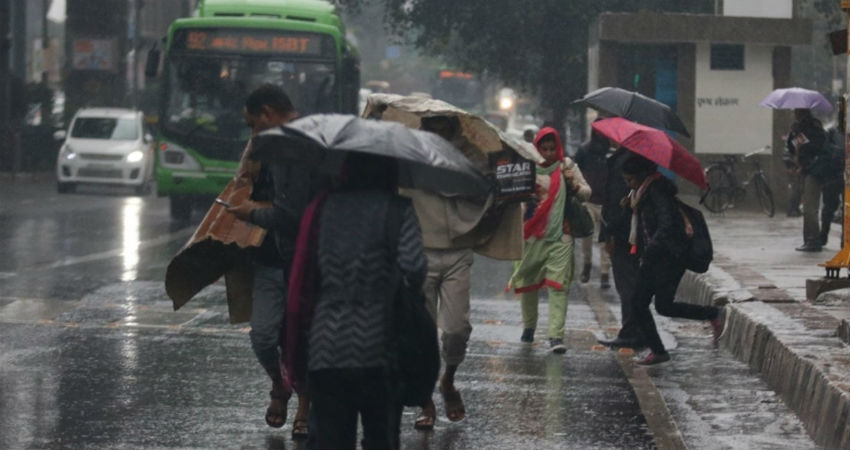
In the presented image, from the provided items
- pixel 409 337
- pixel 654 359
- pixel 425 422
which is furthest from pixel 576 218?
pixel 409 337

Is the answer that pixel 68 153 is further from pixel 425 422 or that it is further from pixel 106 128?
pixel 425 422

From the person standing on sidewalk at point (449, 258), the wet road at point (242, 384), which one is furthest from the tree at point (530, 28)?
the person standing on sidewalk at point (449, 258)

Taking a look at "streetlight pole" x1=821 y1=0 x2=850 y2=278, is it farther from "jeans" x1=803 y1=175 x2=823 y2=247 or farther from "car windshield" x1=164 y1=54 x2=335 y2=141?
"car windshield" x1=164 y1=54 x2=335 y2=141

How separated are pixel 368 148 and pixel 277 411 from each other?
2.83 m

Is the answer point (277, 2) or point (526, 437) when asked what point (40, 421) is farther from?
point (277, 2)

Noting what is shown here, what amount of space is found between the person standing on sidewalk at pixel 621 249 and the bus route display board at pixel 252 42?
1157 centimetres

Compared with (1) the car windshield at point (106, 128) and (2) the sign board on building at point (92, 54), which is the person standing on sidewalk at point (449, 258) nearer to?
(1) the car windshield at point (106, 128)

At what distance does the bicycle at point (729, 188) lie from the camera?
84.1 feet

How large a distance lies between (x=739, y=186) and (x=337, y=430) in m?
21.5

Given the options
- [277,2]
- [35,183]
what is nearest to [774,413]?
[277,2]

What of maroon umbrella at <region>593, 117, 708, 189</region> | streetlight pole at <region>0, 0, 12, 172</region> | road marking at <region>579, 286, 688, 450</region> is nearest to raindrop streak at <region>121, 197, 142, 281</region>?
road marking at <region>579, 286, 688, 450</region>

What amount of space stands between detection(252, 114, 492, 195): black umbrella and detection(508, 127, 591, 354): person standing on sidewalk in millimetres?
5504

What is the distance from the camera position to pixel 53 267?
15.5 m

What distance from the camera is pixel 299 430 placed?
7.48m
